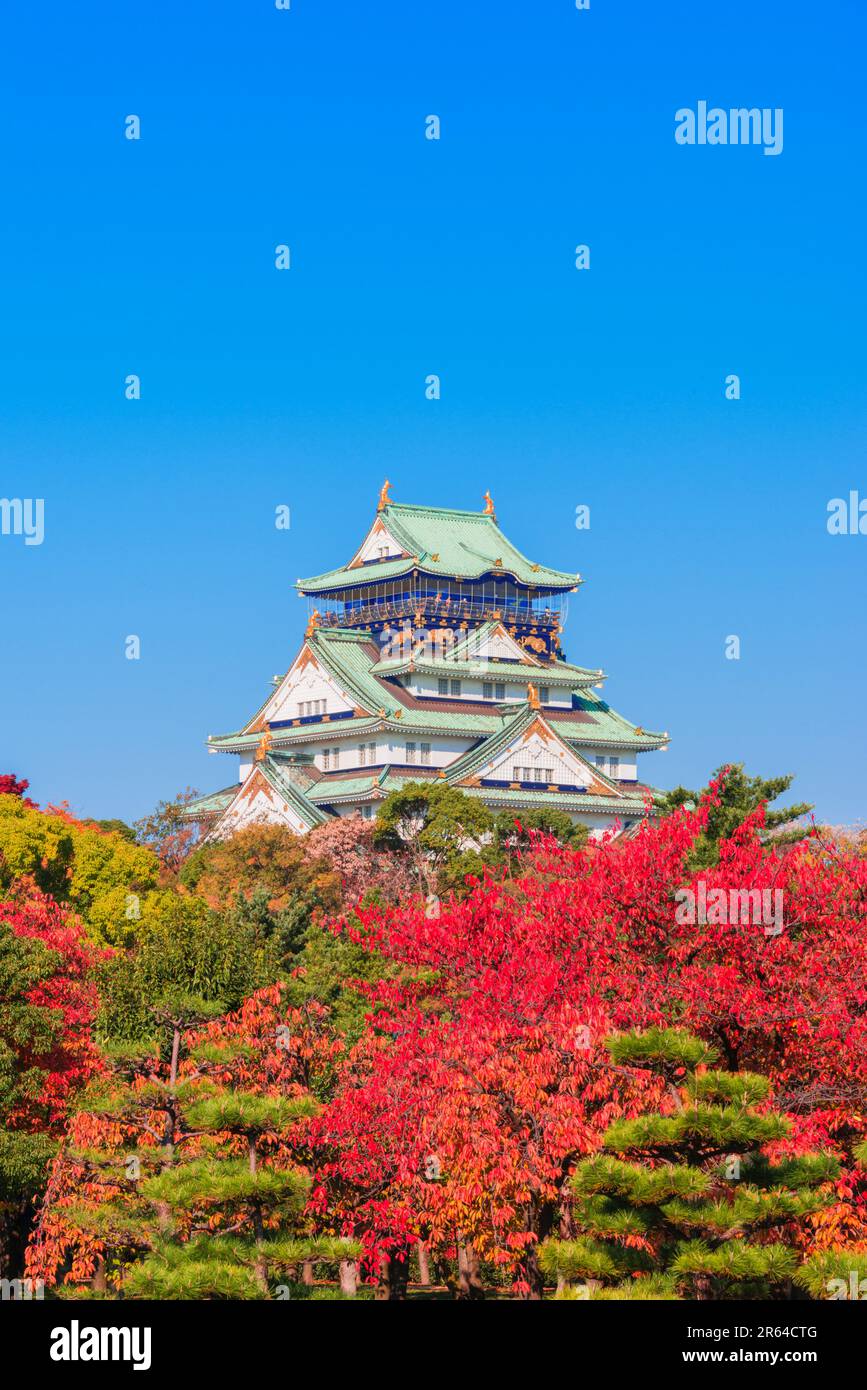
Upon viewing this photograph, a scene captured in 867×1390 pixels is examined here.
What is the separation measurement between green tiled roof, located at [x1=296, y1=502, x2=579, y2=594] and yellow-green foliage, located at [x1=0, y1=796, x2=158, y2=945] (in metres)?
32.3

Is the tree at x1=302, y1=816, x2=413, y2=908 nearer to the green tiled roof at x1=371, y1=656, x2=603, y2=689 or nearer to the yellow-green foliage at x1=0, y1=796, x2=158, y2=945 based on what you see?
the yellow-green foliage at x1=0, y1=796, x2=158, y2=945

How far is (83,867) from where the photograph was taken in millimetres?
51750

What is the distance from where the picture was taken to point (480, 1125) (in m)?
24.5

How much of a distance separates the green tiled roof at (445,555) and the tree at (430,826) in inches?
647

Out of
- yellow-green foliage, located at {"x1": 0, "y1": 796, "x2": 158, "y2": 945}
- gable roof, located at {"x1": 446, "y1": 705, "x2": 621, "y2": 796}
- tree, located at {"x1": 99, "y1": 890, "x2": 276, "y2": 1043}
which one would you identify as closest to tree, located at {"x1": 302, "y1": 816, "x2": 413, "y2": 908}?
gable roof, located at {"x1": 446, "y1": 705, "x2": 621, "y2": 796}

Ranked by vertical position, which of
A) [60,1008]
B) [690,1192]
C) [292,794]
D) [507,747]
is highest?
[507,747]

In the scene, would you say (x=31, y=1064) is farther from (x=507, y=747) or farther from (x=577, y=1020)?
(x=507, y=747)

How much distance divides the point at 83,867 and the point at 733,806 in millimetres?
24339

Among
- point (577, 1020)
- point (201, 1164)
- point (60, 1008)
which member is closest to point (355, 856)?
point (60, 1008)

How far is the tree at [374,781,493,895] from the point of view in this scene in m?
64.6
